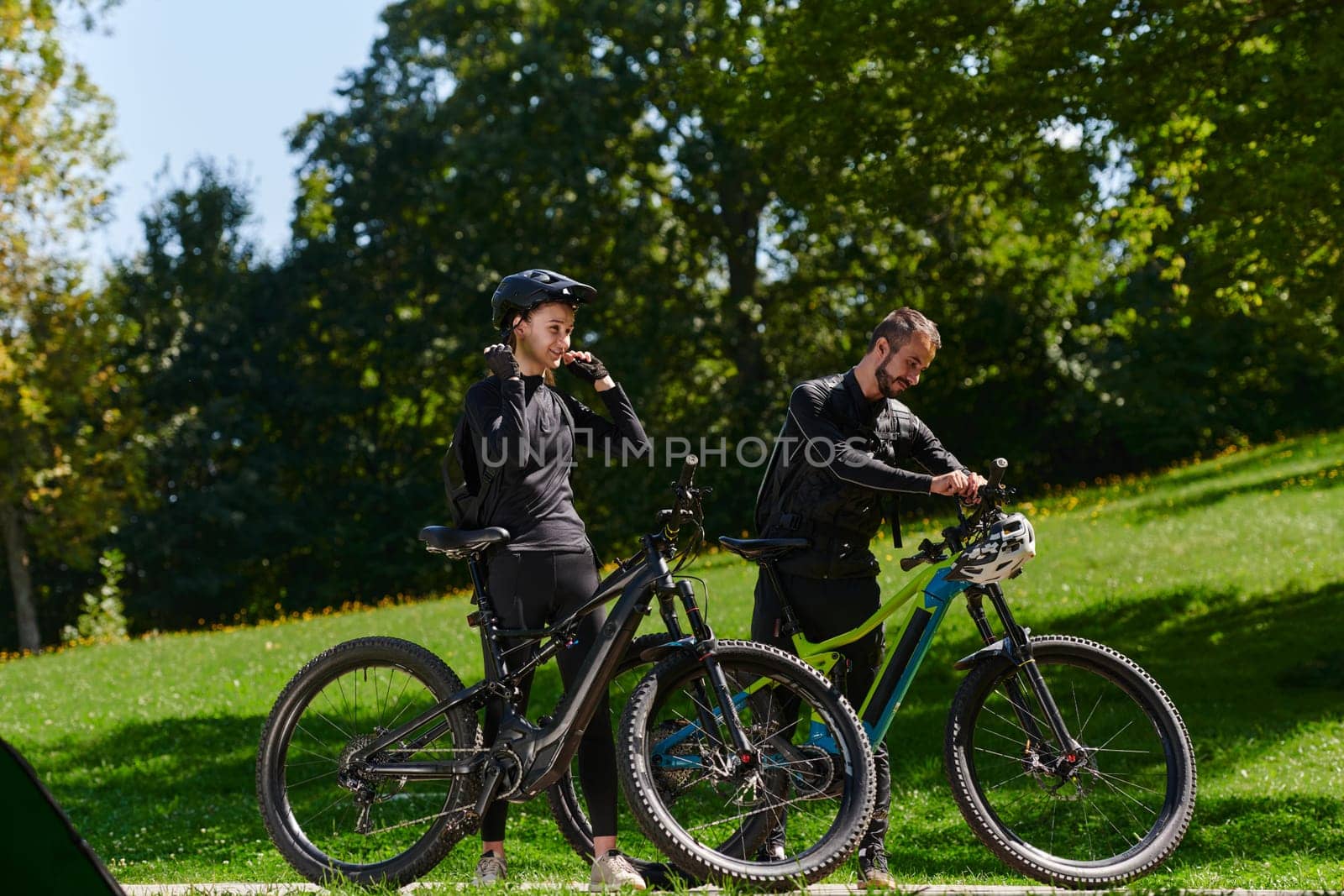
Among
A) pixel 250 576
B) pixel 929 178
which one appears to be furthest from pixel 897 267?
pixel 250 576

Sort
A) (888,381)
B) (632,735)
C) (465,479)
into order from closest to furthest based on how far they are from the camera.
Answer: (632,735), (465,479), (888,381)

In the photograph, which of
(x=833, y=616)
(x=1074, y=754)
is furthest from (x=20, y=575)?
(x=1074, y=754)

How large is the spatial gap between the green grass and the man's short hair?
1.91 metres

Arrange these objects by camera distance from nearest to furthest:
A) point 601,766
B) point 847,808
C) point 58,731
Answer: point 847,808
point 601,766
point 58,731

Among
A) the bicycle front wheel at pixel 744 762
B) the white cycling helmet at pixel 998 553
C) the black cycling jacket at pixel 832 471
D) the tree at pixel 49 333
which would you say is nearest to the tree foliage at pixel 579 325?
the tree at pixel 49 333

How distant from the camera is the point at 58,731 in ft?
36.7

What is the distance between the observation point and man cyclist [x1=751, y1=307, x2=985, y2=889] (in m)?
4.70

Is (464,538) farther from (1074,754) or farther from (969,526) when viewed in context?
(1074,754)

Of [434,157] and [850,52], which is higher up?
[434,157]

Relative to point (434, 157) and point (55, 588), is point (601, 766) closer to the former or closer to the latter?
point (434, 157)

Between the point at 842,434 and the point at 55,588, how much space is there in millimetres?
27208

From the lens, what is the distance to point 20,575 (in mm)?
24891

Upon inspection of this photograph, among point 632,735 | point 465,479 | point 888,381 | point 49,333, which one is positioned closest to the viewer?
point 632,735

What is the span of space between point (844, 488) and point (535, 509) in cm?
112
